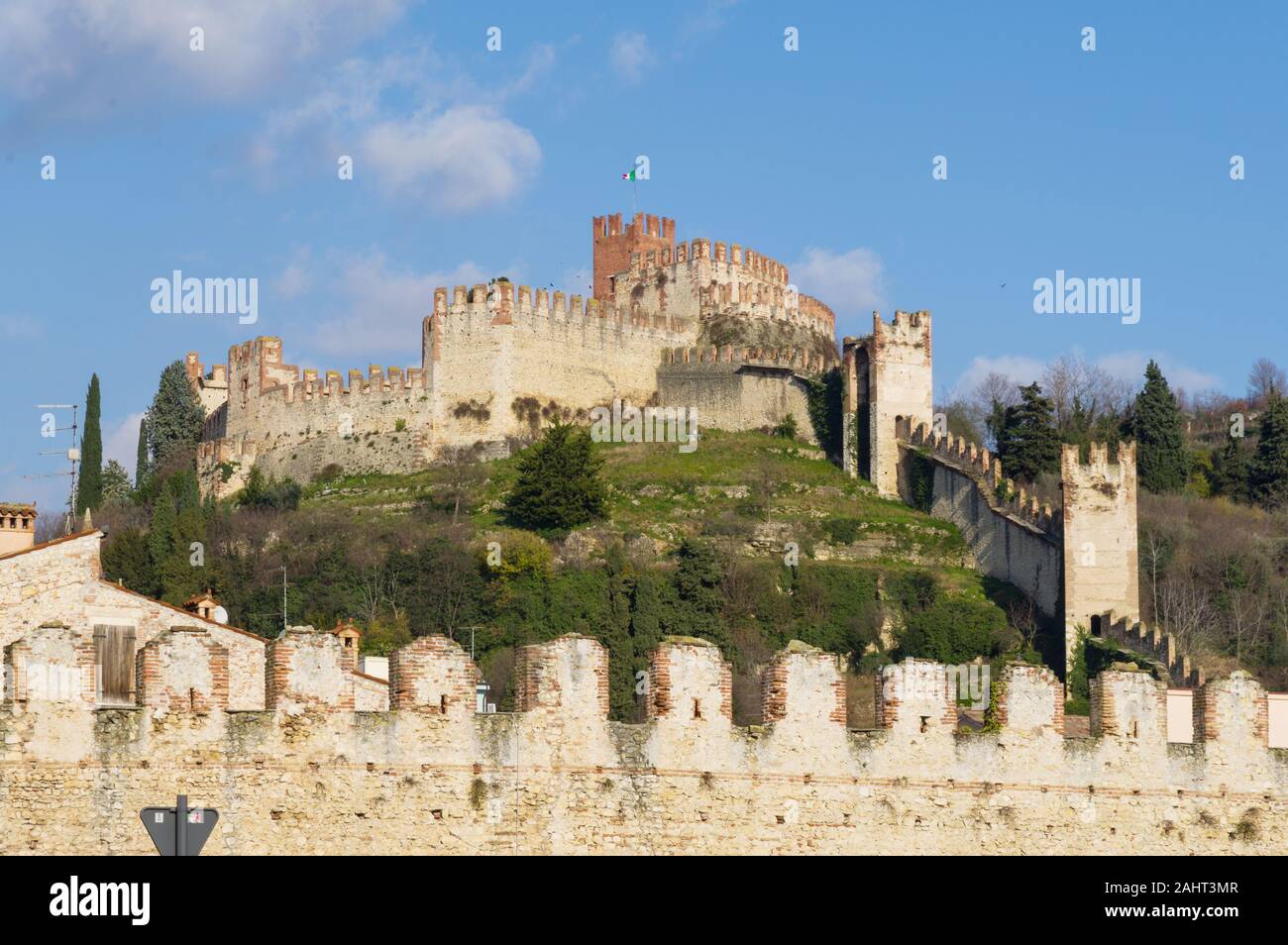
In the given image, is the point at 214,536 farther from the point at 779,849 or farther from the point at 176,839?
the point at 176,839

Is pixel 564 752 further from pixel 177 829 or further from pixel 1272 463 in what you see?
pixel 1272 463

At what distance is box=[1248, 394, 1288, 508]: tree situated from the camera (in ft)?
319

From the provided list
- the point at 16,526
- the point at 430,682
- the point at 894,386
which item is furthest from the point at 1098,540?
the point at 430,682

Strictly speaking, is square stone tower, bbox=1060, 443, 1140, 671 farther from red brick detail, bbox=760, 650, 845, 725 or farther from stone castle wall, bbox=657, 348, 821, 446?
red brick detail, bbox=760, 650, 845, 725

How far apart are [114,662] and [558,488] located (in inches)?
1728

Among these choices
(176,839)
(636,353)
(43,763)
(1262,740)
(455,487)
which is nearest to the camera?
(176,839)

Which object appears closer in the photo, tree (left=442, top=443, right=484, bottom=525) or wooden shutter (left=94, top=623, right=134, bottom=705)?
wooden shutter (left=94, top=623, right=134, bottom=705)

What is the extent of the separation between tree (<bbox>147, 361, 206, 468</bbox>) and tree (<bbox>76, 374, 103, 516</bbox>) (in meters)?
9.81

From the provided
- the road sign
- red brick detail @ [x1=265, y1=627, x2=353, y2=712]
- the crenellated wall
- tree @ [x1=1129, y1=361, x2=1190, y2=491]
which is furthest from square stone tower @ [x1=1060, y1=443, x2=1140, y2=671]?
the road sign

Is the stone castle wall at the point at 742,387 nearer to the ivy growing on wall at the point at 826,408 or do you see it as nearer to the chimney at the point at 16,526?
the ivy growing on wall at the point at 826,408

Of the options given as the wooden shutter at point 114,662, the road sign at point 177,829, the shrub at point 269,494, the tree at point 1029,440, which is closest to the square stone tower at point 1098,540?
the tree at point 1029,440

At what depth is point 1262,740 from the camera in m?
37.5
